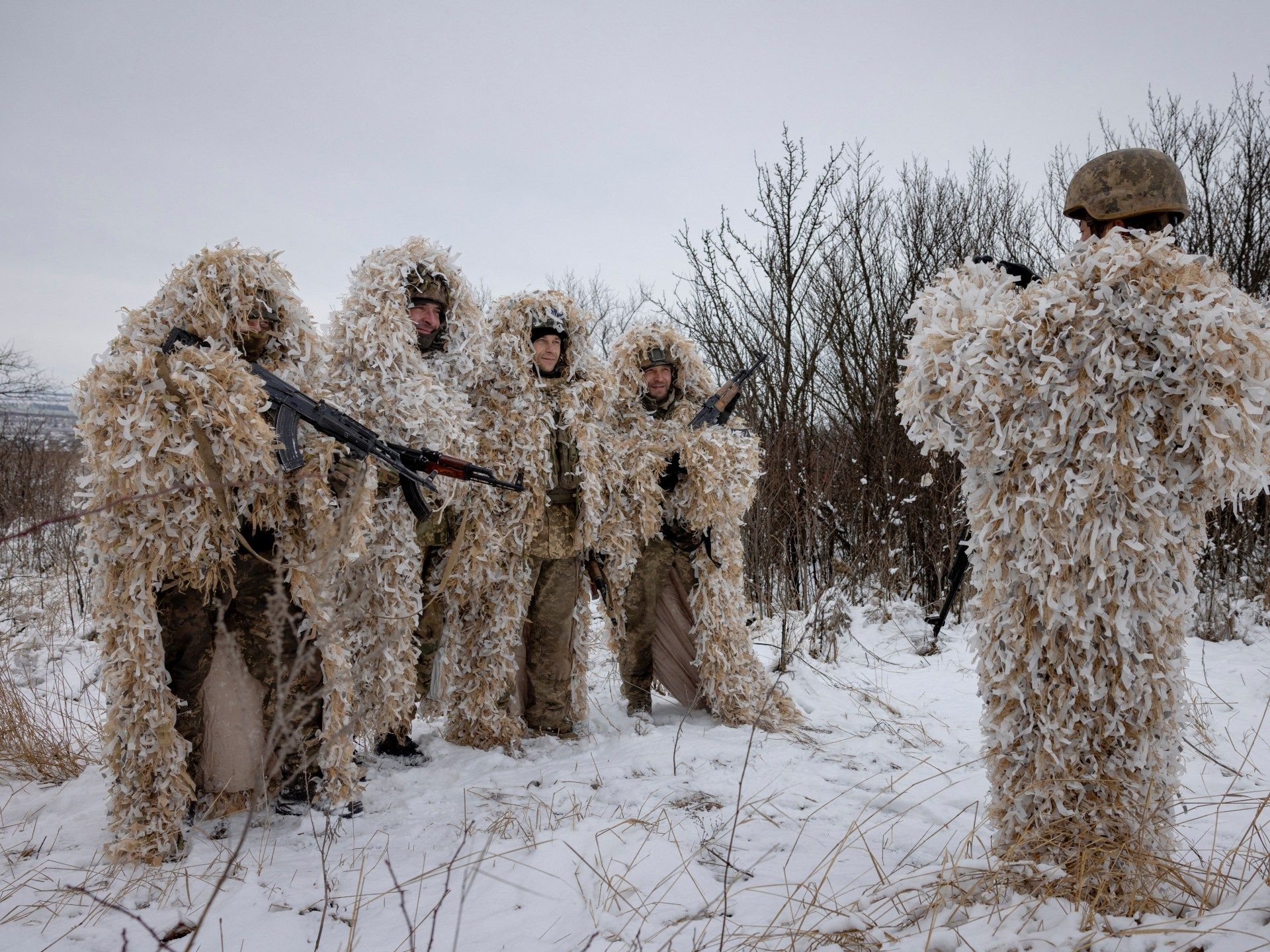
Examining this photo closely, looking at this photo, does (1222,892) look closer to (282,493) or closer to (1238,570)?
(282,493)

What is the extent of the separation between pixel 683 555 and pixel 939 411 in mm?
2338

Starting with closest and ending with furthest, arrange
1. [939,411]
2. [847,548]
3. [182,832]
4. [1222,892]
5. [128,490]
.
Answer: [1222,892] → [939,411] → [128,490] → [182,832] → [847,548]

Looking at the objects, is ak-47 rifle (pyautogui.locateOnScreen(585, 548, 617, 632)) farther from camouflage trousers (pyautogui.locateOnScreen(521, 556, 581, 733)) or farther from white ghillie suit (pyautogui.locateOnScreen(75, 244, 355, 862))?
white ghillie suit (pyautogui.locateOnScreen(75, 244, 355, 862))

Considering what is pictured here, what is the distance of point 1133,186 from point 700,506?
2.57 metres

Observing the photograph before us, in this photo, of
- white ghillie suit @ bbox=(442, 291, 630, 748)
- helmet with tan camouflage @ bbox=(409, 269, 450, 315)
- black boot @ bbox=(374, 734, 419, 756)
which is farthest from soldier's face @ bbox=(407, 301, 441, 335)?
black boot @ bbox=(374, 734, 419, 756)

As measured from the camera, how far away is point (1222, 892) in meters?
1.91

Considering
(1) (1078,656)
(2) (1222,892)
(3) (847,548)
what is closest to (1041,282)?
(1) (1078,656)

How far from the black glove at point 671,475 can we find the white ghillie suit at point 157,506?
2.03m

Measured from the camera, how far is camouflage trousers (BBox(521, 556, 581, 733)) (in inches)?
167

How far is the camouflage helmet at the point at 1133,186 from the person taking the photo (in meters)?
2.37

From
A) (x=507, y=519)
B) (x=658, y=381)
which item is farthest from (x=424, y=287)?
(x=658, y=381)

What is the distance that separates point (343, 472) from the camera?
332 cm

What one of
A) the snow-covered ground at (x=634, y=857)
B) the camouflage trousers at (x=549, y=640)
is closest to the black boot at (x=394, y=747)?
the snow-covered ground at (x=634, y=857)

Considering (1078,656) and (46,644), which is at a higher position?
(1078,656)
